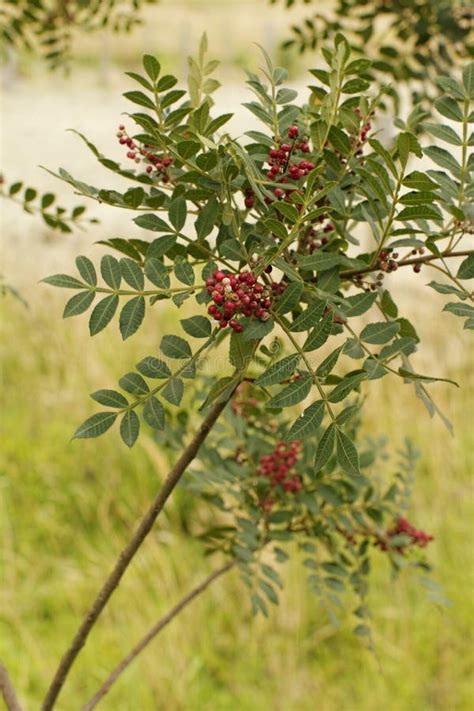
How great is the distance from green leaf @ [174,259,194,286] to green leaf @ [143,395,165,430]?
0.29 feet

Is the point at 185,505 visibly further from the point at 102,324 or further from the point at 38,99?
the point at 38,99

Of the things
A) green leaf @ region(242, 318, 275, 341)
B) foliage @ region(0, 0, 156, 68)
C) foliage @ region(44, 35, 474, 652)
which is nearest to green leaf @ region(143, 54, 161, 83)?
foliage @ region(44, 35, 474, 652)

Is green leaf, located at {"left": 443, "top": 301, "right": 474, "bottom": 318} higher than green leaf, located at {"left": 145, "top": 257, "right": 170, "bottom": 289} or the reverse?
the reverse

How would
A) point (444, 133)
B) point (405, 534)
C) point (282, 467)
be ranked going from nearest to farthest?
point (444, 133)
point (282, 467)
point (405, 534)

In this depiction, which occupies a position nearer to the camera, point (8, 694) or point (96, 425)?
point (96, 425)

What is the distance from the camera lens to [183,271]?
0.63 m

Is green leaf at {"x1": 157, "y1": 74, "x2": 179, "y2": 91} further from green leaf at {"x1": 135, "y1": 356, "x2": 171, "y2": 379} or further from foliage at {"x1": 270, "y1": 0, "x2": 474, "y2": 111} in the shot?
foliage at {"x1": 270, "y1": 0, "x2": 474, "y2": 111}

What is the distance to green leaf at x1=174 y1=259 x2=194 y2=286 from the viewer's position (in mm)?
626

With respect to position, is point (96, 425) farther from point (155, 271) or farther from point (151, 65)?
point (151, 65)

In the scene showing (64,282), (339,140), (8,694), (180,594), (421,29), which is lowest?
(8,694)

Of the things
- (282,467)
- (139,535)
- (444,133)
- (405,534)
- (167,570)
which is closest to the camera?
(444,133)

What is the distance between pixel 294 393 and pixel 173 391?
8 cm

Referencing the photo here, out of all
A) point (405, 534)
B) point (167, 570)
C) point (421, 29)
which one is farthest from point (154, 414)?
point (167, 570)

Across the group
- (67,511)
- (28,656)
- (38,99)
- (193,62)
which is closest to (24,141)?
(38,99)
